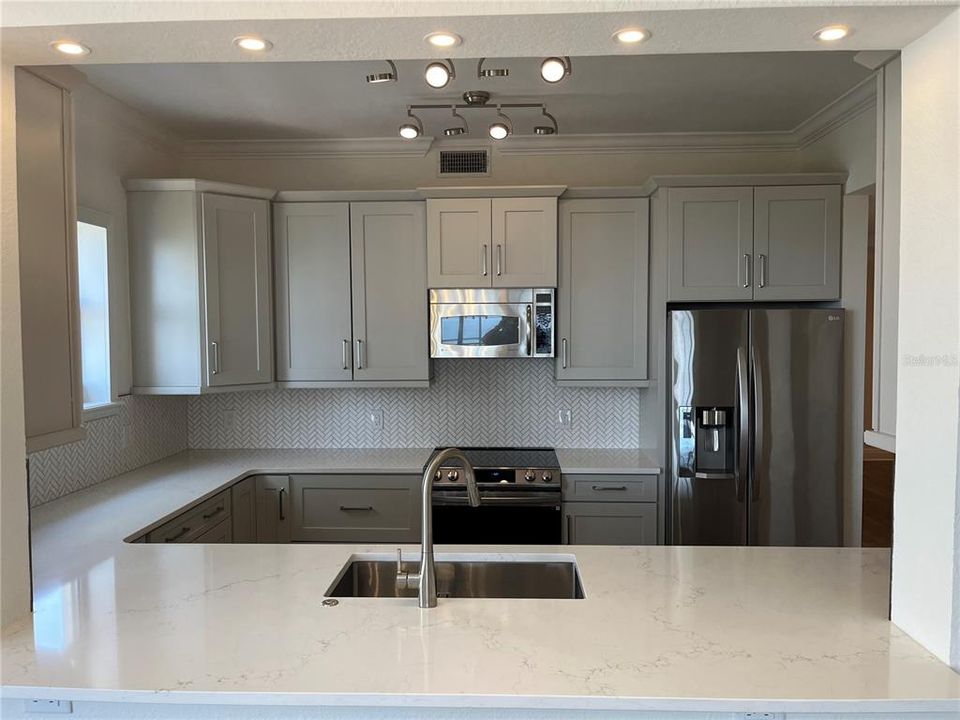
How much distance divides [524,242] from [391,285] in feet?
2.53

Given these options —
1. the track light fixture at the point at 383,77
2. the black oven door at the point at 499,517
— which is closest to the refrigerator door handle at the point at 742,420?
the black oven door at the point at 499,517

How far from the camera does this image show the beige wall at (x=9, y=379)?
4.91ft

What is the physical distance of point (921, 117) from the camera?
142 centimetres

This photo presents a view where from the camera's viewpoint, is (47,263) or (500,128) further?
(500,128)

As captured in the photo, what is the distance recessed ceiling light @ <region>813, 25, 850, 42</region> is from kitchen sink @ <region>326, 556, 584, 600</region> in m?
1.45

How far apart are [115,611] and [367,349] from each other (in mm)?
2208

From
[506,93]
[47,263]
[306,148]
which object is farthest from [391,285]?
[47,263]

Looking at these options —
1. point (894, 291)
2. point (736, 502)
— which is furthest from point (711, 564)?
point (736, 502)

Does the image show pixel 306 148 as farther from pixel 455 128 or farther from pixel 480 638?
pixel 480 638

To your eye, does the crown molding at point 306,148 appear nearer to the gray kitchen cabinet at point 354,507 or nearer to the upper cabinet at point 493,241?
the upper cabinet at point 493,241

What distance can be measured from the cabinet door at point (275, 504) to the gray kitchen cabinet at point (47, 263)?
172cm

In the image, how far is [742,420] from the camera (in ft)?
10.5

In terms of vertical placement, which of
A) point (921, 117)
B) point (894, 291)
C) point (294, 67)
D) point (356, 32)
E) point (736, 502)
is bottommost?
point (736, 502)

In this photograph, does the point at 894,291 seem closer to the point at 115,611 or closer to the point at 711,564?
the point at 711,564
